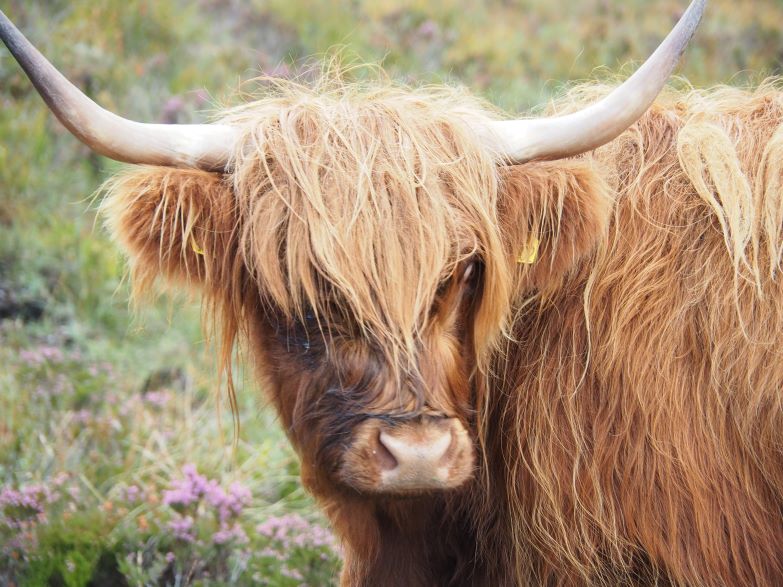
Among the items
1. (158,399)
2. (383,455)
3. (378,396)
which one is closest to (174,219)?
(378,396)

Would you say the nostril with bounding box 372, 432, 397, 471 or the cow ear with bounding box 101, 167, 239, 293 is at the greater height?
the cow ear with bounding box 101, 167, 239, 293

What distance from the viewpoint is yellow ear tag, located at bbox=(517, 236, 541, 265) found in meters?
2.32

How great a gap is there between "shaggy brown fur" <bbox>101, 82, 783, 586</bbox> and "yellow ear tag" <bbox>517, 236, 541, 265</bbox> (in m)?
0.02

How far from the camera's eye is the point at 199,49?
21.1ft

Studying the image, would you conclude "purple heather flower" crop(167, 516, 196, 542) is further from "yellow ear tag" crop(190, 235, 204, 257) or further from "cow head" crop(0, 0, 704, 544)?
"yellow ear tag" crop(190, 235, 204, 257)

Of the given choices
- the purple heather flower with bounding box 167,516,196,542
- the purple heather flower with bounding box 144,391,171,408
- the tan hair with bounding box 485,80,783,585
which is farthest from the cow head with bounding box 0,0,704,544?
the purple heather flower with bounding box 144,391,171,408

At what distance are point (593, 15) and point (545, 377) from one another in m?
5.95

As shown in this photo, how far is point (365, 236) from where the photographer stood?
2.08 metres

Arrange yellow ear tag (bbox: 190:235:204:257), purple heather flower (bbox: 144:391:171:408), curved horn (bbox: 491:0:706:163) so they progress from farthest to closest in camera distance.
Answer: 1. purple heather flower (bbox: 144:391:171:408)
2. yellow ear tag (bbox: 190:235:204:257)
3. curved horn (bbox: 491:0:706:163)

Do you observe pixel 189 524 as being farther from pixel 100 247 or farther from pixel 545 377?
pixel 100 247

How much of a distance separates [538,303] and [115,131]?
1137 mm

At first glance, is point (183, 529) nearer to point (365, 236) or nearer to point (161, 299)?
point (365, 236)

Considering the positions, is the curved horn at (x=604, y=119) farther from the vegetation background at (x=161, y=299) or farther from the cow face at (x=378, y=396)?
the vegetation background at (x=161, y=299)

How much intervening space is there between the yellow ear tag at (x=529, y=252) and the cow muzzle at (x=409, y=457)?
1.62 ft
